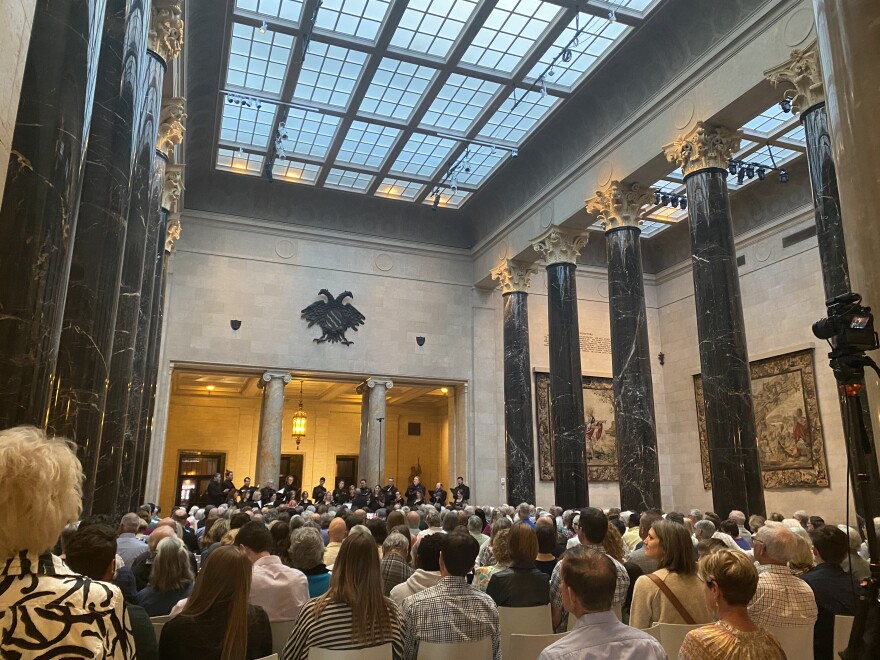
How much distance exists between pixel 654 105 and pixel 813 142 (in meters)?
4.58

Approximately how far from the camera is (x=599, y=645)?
7.62 feet

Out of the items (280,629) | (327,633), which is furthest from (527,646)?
(280,629)

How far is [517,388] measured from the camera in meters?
18.4

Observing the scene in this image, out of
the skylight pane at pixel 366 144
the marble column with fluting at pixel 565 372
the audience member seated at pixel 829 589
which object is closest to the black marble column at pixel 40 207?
the audience member seated at pixel 829 589

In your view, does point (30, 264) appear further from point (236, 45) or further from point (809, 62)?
point (236, 45)

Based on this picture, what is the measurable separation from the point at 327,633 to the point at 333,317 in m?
17.2

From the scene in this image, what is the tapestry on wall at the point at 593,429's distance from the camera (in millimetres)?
20000

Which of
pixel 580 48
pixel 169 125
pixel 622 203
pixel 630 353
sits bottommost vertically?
pixel 630 353

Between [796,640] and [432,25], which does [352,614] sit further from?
A: [432,25]

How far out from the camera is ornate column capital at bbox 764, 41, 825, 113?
31.6ft

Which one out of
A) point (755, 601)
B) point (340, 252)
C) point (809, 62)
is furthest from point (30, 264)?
point (340, 252)

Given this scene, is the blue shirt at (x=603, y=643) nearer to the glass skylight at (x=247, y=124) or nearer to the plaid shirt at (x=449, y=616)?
the plaid shirt at (x=449, y=616)

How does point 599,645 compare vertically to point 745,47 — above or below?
below

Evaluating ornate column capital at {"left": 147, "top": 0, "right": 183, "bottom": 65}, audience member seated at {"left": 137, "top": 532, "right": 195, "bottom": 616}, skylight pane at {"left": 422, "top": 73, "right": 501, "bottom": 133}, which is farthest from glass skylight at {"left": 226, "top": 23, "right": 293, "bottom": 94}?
audience member seated at {"left": 137, "top": 532, "right": 195, "bottom": 616}
